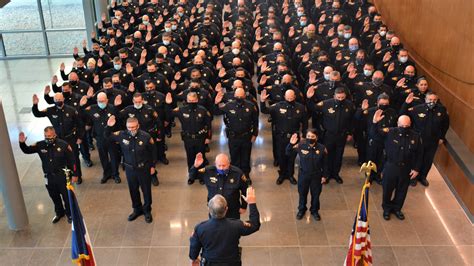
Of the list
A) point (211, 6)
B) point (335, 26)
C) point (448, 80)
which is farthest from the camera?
point (211, 6)

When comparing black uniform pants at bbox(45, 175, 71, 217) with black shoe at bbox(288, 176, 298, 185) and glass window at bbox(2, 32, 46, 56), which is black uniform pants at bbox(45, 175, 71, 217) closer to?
black shoe at bbox(288, 176, 298, 185)

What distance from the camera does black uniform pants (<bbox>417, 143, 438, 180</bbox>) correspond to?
8.19 m

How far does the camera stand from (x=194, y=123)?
8031 mm

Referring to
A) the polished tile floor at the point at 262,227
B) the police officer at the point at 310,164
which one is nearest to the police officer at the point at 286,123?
the polished tile floor at the point at 262,227

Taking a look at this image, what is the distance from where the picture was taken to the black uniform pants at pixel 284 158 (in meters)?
8.21

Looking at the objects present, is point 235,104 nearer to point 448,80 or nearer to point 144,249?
point 144,249

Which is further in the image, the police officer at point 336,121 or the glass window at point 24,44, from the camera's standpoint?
the glass window at point 24,44

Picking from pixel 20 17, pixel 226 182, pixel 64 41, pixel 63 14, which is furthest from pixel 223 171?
pixel 20 17

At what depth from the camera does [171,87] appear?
9656 mm

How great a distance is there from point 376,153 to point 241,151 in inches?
86.2

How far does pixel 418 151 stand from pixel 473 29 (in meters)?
2.71

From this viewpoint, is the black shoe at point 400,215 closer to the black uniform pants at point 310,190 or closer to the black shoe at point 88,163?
the black uniform pants at point 310,190

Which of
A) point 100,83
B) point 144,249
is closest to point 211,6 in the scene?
point 100,83

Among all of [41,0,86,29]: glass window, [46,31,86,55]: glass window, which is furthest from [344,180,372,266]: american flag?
[41,0,86,29]: glass window
